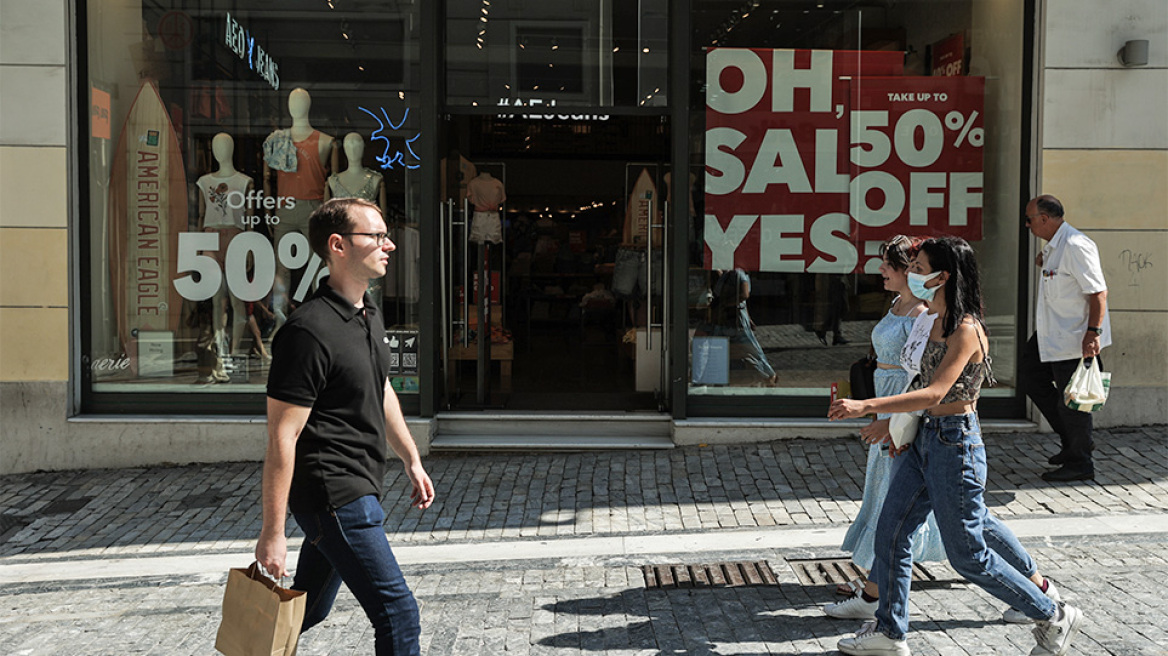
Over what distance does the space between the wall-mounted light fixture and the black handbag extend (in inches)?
204

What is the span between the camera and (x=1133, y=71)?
358 inches

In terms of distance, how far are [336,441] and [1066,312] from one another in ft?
19.1

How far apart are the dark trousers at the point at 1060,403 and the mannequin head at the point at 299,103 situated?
618 centimetres

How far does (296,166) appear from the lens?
947 centimetres

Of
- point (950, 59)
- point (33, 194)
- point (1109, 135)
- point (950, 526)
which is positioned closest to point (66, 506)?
point (33, 194)

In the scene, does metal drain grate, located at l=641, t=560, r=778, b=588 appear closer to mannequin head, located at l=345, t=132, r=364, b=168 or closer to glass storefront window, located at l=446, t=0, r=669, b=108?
glass storefront window, located at l=446, t=0, r=669, b=108

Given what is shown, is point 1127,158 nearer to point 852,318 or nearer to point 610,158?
point 852,318

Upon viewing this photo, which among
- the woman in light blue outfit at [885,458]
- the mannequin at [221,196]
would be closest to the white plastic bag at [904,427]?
the woman in light blue outfit at [885,458]

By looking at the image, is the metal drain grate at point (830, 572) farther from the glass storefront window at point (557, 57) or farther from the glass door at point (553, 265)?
the glass storefront window at point (557, 57)

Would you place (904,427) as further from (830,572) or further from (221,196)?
(221,196)

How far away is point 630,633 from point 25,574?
378 cm

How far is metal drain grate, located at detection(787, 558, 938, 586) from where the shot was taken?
5742 mm

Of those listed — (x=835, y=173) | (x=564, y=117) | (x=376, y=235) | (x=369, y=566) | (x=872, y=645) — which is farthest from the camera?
(x=564, y=117)

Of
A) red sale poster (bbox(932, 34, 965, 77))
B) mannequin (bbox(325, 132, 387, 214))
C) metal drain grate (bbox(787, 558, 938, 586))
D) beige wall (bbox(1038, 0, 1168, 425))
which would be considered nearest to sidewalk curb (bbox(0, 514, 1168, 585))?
metal drain grate (bbox(787, 558, 938, 586))
